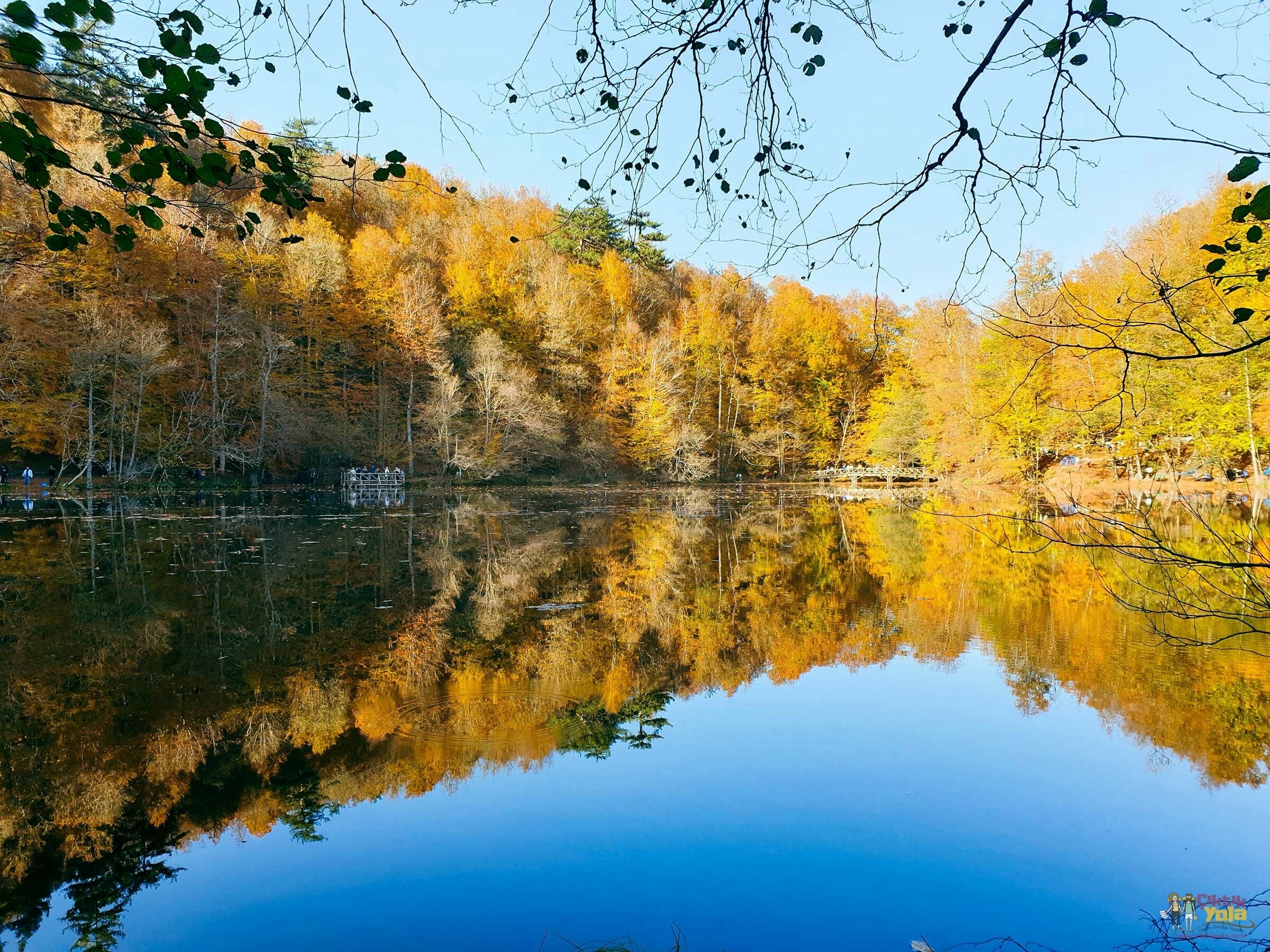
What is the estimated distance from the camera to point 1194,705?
19.9 ft

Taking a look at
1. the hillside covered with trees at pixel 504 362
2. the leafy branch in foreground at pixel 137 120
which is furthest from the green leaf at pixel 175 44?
the hillside covered with trees at pixel 504 362

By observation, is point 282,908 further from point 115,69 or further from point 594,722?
point 115,69

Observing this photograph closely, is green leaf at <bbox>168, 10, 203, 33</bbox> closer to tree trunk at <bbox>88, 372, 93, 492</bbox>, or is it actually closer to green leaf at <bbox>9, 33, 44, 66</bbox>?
green leaf at <bbox>9, 33, 44, 66</bbox>

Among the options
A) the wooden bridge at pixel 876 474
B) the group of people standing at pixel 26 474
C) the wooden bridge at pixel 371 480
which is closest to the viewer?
the group of people standing at pixel 26 474

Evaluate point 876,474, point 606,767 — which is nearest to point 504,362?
point 876,474

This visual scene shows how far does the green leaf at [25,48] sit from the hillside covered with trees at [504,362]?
15.1m

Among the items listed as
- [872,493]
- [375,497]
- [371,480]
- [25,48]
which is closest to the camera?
[25,48]

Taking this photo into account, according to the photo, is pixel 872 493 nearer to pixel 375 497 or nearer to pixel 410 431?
pixel 410 431

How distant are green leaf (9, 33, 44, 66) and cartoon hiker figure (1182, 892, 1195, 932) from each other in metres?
5.90

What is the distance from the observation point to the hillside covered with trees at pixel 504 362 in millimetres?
24062

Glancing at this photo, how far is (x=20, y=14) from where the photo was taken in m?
2.30

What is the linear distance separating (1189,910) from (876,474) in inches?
1760

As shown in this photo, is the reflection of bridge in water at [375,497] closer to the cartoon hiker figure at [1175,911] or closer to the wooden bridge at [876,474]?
the cartoon hiker figure at [1175,911]

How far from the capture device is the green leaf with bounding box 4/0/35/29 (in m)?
2.28
